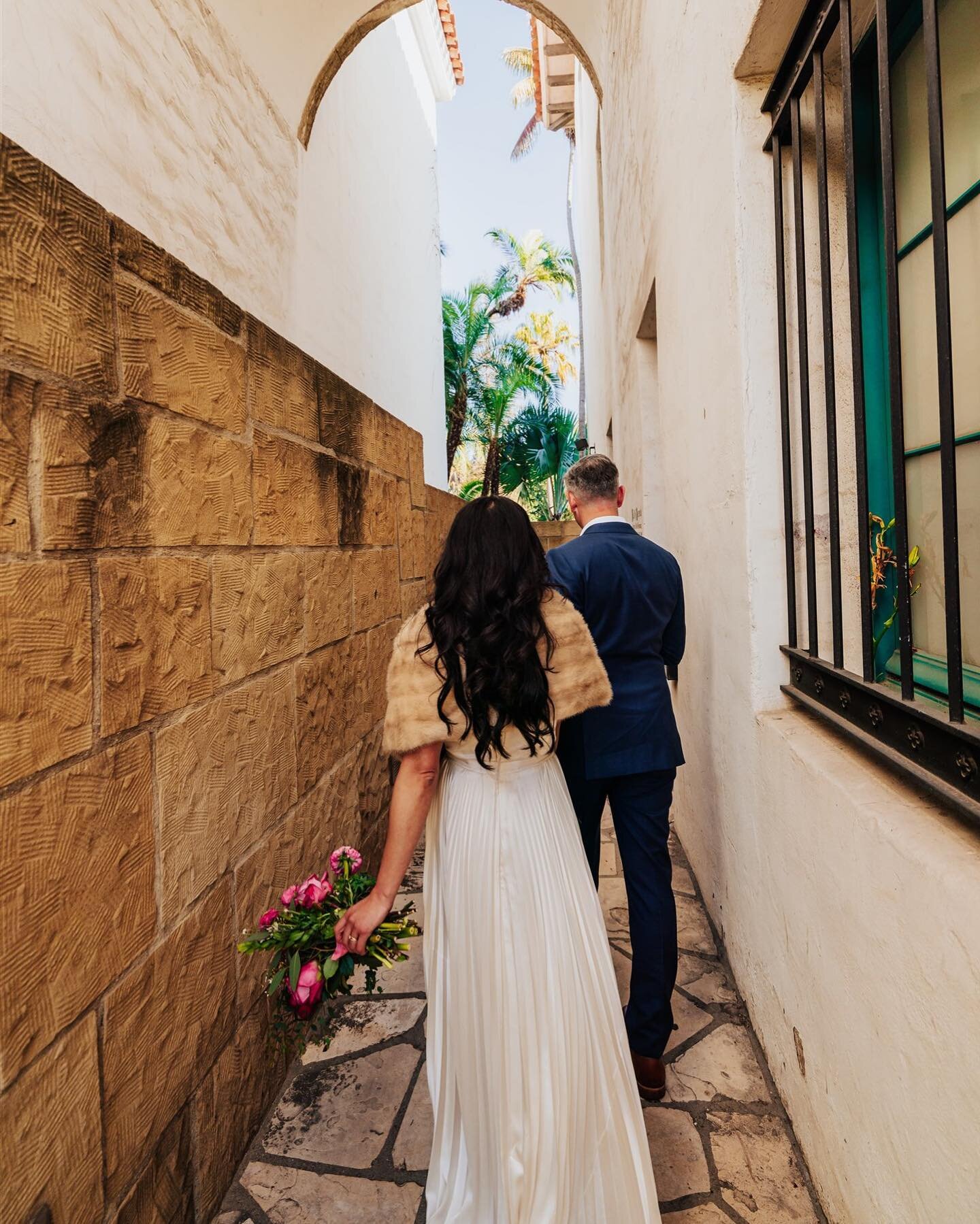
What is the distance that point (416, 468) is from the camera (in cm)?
444

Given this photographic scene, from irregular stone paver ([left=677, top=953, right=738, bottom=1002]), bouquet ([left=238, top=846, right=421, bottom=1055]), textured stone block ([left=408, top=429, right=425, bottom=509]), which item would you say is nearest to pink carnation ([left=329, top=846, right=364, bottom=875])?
bouquet ([left=238, top=846, right=421, bottom=1055])

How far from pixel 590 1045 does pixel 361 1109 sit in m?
0.90

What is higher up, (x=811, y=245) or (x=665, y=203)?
(x=665, y=203)

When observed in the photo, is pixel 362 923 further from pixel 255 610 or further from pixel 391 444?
pixel 391 444

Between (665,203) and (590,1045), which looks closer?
(590,1045)

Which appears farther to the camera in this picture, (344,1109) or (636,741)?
(636,741)

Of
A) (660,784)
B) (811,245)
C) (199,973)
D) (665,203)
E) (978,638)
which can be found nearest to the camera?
(978,638)

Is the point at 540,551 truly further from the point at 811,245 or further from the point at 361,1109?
the point at 361,1109

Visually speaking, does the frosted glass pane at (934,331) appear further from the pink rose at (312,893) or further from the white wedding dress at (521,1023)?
the pink rose at (312,893)

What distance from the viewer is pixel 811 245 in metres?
2.18

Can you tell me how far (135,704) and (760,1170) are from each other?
1.91 m

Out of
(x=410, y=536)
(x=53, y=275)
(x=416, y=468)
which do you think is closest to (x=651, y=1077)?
(x=53, y=275)

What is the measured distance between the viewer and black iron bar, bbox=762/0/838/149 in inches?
69.7

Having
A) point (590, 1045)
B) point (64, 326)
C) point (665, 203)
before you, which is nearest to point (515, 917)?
point (590, 1045)
